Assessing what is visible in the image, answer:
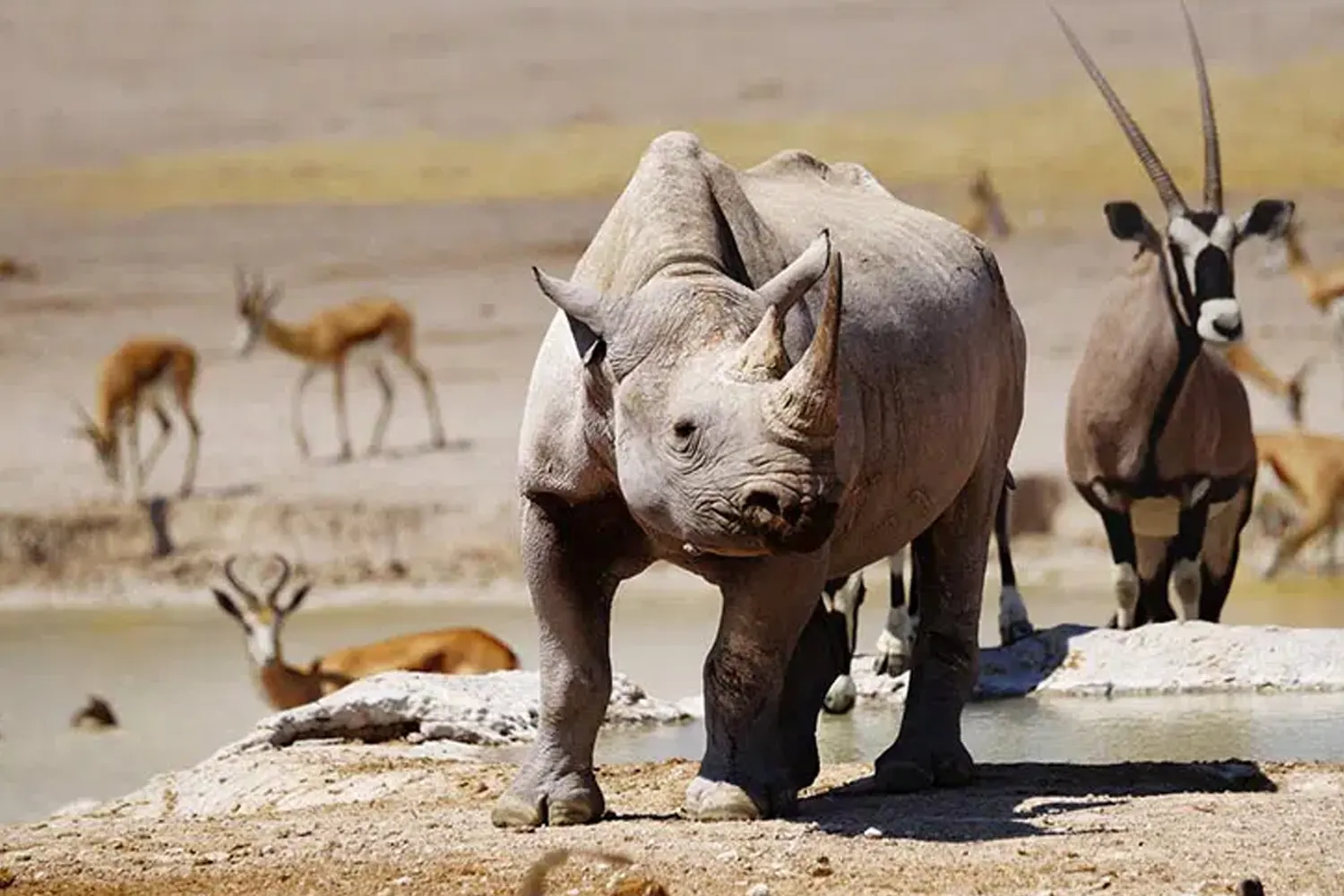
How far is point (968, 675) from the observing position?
9516 mm

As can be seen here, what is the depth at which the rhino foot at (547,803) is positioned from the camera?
8.30m

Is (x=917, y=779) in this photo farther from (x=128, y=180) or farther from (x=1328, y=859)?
(x=128, y=180)

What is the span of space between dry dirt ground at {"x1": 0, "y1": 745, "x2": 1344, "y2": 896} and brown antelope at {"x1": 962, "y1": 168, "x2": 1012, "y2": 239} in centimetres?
2174

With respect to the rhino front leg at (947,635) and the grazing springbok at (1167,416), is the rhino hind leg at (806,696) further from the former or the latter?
the grazing springbok at (1167,416)

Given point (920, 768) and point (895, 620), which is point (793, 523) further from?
point (895, 620)

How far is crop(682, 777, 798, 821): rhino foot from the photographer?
8.15 meters

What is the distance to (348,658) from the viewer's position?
16031mm

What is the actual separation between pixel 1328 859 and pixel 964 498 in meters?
2.57

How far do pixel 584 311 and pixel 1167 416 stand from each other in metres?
7.13

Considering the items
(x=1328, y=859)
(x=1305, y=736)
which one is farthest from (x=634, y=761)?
(x=1328, y=859)

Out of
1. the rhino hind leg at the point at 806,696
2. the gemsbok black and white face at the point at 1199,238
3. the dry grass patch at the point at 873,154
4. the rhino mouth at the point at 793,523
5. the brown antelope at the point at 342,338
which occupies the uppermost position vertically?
the dry grass patch at the point at 873,154

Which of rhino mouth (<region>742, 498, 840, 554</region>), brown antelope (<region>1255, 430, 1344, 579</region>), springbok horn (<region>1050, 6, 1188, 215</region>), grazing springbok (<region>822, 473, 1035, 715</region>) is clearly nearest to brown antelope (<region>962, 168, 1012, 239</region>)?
brown antelope (<region>1255, 430, 1344, 579</region>)

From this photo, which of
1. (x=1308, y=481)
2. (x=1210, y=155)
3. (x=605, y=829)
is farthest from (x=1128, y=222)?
(x=605, y=829)

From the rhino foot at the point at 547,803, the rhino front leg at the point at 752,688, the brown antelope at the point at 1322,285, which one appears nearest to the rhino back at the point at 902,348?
the rhino front leg at the point at 752,688
